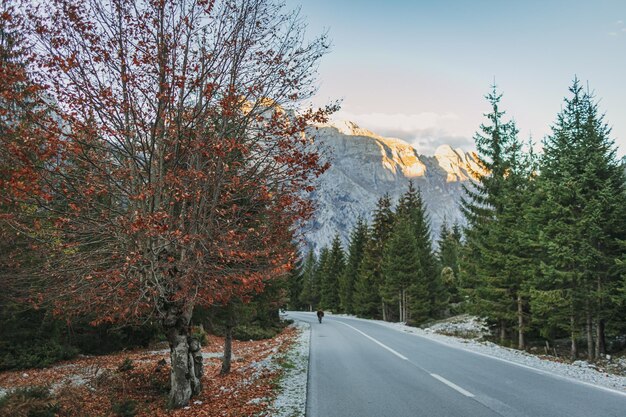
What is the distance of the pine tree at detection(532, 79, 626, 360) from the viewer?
60.0 feet

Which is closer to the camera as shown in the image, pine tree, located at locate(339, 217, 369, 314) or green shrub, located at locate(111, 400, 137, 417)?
green shrub, located at locate(111, 400, 137, 417)

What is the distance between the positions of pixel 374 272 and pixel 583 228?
34.5 metres

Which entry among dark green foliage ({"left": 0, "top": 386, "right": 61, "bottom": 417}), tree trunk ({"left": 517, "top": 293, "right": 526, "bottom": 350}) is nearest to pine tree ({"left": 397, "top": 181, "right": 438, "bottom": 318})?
tree trunk ({"left": 517, "top": 293, "right": 526, "bottom": 350})

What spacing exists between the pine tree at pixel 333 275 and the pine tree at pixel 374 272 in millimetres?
14496

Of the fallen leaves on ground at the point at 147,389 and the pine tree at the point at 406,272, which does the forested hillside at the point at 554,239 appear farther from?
the fallen leaves on ground at the point at 147,389

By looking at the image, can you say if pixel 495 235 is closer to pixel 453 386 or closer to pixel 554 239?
pixel 554 239

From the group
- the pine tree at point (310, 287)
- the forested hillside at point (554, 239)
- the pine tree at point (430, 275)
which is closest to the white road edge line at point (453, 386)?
the forested hillside at point (554, 239)

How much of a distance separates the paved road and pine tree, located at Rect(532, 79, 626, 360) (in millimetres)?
7752

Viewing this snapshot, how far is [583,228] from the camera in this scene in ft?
59.8

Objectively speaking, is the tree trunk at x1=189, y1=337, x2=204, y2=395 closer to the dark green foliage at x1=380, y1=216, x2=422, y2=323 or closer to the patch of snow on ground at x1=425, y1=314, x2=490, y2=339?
the patch of snow on ground at x1=425, y1=314, x2=490, y2=339

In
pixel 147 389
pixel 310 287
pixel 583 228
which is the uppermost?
pixel 583 228

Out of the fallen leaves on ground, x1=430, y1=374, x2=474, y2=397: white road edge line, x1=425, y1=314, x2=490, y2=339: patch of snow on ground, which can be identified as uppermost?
x1=430, y1=374, x2=474, y2=397: white road edge line

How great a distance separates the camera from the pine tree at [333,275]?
69.8 meters

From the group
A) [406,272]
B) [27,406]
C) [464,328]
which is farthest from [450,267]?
[27,406]
